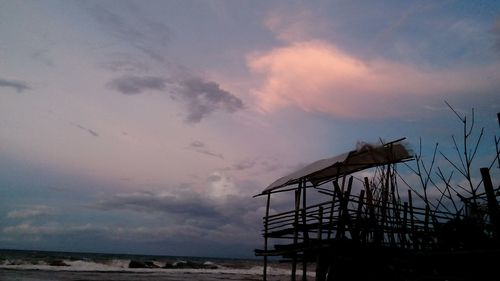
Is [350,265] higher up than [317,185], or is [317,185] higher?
[317,185]

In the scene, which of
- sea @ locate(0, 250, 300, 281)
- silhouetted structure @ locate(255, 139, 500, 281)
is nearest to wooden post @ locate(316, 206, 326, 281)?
silhouetted structure @ locate(255, 139, 500, 281)

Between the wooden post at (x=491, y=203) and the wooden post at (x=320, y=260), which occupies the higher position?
the wooden post at (x=491, y=203)

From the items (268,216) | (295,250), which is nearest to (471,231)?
(295,250)

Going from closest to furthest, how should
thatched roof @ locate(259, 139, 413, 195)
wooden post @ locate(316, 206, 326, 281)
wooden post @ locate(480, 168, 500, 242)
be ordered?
wooden post @ locate(480, 168, 500, 242)
wooden post @ locate(316, 206, 326, 281)
thatched roof @ locate(259, 139, 413, 195)

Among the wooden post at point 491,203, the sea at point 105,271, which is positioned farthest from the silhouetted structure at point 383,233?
the sea at point 105,271

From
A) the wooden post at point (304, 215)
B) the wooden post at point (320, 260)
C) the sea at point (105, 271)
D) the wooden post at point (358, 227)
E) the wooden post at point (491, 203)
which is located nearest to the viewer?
the wooden post at point (491, 203)

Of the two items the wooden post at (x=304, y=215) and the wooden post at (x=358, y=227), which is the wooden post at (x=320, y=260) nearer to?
the wooden post at (x=304, y=215)

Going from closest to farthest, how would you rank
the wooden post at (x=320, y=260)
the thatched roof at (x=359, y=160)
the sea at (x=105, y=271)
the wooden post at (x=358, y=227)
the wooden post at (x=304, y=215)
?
the wooden post at (x=358, y=227) < the wooden post at (x=320, y=260) < the thatched roof at (x=359, y=160) < the wooden post at (x=304, y=215) < the sea at (x=105, y=271)

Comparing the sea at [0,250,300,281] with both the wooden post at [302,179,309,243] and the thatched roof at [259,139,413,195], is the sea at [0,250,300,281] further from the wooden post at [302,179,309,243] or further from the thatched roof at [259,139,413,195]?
the thatched roof at [259,139,413,195]

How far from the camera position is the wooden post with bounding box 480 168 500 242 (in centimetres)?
661

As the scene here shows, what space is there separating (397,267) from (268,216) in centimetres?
456

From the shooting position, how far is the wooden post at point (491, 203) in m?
6.61

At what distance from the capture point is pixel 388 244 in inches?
406

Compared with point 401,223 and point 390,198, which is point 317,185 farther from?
point 401,223
